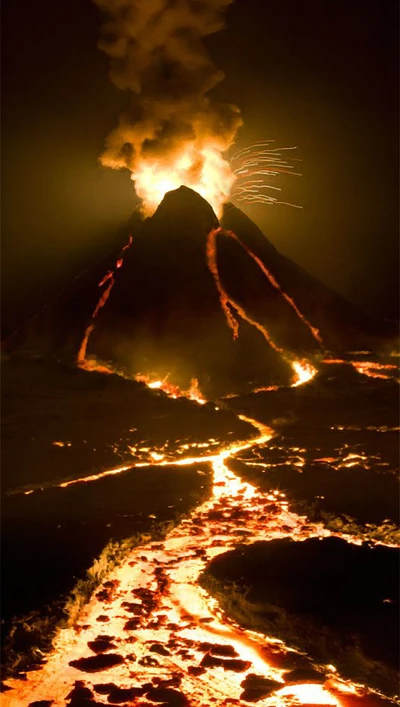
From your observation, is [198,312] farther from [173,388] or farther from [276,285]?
[173,388]

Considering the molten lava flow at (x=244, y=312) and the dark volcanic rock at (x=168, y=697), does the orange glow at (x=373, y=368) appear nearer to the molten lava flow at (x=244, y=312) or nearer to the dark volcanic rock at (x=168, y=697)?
the molten lava flow at (x=244, y=312)

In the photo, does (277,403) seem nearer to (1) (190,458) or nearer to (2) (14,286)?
(1) (190,458)

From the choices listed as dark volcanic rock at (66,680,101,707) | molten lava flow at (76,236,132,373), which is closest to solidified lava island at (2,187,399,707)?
dark volcanic rock at (66,680,101,707)

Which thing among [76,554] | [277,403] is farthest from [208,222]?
[76,554]

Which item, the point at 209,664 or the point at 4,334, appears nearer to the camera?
the point at 209,664

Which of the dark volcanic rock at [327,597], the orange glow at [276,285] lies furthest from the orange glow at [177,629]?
the orange glow at [276,285]

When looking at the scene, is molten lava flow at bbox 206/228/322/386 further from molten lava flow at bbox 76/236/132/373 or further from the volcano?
molten lava flow at bbox 76/236/132/373

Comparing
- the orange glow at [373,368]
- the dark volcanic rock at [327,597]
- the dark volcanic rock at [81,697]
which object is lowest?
the dark volcanic rock at [81,697]
